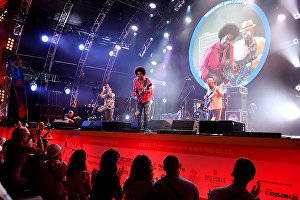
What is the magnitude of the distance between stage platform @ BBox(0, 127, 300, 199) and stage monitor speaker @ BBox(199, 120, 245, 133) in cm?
52

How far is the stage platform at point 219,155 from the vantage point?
3.67 m

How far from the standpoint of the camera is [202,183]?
15.2 ft

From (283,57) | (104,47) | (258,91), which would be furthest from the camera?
(104,47)

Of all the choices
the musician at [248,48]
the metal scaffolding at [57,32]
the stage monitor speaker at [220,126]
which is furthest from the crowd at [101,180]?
the metal scaffolding at [57,32]

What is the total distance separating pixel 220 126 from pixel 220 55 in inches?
280

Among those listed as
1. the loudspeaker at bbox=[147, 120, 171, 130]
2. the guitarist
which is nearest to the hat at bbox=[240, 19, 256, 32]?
the guitarist

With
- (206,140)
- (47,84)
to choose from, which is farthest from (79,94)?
(206,140)

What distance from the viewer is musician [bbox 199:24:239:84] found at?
10852 mm

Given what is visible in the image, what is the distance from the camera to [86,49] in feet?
56.5

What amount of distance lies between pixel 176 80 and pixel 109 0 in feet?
22.5

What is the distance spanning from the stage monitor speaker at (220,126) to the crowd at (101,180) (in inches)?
61.7

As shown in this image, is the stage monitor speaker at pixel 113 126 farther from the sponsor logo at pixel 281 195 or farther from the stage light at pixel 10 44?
the stage light at pixel 10 44

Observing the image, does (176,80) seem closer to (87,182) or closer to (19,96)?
(19,96)

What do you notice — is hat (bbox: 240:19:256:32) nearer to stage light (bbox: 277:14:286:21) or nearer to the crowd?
stage light (bbox: 277:14:286:21)
